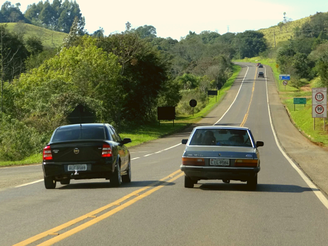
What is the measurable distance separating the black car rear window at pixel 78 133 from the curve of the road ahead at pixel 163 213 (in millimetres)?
1219

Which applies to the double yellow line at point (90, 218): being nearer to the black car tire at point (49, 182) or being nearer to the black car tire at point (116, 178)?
the black car tire at point (116, 178)

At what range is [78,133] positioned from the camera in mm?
13977

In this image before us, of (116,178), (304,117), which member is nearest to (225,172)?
(116,178)

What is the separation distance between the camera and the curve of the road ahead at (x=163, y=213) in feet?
24.4

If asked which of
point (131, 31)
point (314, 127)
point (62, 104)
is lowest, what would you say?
point (314, 127)

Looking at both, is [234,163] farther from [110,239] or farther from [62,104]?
[62,104]

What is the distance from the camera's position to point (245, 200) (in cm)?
1132

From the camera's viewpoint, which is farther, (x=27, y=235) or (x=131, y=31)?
(x=131, y=31)

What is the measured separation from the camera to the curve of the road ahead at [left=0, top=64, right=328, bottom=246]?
293 inches

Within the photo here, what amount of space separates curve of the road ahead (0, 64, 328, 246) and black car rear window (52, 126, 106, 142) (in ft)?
4.00

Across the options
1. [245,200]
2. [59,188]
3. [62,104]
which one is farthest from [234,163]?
[62,104]

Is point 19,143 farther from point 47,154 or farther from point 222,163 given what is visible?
point 222,163

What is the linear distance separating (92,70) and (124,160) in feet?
122

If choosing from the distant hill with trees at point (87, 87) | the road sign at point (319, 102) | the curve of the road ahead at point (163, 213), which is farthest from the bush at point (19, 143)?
the road sign at point (319, 102)
